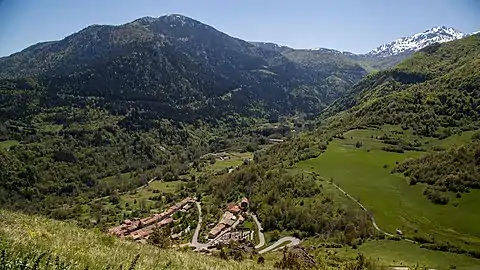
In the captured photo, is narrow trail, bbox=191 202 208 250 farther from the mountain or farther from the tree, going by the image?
the mountain

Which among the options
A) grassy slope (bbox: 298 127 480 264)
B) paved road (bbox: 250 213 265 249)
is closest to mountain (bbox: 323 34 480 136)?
grassy slope (bbox: 298 127 480 264)

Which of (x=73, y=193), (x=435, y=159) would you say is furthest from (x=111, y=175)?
(x=435, y=159)

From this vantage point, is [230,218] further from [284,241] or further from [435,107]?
[435,107]

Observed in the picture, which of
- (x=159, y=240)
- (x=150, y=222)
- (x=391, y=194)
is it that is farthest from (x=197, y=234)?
(x=159, y=240)

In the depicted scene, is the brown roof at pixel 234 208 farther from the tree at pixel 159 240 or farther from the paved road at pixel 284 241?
the tree at pixel 159 240

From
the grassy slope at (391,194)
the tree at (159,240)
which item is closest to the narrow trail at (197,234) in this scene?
the grassy slope at (391,194)

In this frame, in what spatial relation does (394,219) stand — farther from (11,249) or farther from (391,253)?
(11,249)
